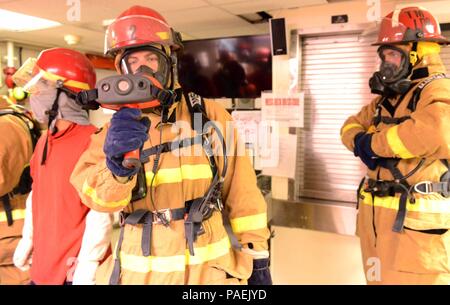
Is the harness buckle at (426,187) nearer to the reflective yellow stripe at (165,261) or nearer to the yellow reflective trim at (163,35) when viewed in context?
the reflective yellow stripe at (165,261)

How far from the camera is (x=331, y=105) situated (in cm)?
331

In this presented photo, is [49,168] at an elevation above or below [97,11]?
below

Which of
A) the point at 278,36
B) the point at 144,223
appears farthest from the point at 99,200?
the point at 278,36

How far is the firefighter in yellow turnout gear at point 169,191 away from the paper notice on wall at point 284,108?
5.24 ft

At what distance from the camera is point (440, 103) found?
83.4 inches

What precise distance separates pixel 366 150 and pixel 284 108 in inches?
39.4

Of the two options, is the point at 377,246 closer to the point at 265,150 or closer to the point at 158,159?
the point at 265,150

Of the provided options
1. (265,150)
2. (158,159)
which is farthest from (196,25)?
(158,159)

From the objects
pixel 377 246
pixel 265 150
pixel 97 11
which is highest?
pixel 97 11

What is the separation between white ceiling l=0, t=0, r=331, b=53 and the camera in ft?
9.56

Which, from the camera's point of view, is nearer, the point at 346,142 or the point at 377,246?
the point at 377,246

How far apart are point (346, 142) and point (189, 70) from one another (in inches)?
73.3

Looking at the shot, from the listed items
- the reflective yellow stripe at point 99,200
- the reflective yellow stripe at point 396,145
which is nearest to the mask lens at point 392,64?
the reflective yellow stripe at point 396,145

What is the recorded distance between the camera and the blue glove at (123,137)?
1321 millimetres
